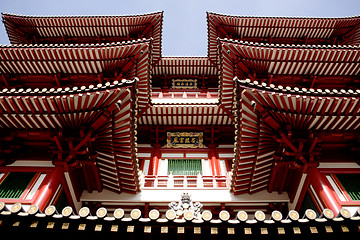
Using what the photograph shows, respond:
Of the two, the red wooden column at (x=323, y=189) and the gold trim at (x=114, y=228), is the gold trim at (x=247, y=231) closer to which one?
the gold trim at (x=114, y=228)

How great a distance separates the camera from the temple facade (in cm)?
645

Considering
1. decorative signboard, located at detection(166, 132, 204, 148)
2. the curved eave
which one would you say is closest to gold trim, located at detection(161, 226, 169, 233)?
decorative signboard, located at detection(166, 132, 204, 148)

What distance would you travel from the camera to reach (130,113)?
9062 mm

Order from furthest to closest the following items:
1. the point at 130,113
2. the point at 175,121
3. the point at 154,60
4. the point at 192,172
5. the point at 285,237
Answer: the point at 154,60
the point at 175,121
the point at 192,172
the point at 130,113
the point at 285,237

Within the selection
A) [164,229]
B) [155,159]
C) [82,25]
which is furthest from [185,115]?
[82,25]

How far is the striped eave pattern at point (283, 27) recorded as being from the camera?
18.2m

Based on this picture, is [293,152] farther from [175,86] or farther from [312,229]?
[175,86]

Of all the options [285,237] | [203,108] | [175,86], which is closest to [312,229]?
[285,237]

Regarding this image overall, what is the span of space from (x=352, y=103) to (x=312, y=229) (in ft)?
13.9

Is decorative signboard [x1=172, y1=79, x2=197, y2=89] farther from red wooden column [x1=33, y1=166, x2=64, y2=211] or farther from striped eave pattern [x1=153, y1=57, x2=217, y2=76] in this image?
red wooden column [x1=33, y1=166, x2=64, y2=211]

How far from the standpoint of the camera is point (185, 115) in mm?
13914

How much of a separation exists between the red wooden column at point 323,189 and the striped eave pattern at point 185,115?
5.59 meters

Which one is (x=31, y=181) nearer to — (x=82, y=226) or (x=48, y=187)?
(x=48, y=187)

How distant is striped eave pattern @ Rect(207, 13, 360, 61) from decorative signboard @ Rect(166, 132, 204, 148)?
22.8 ft
